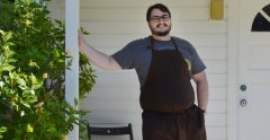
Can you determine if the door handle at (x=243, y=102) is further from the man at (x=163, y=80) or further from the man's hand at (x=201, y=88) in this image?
the man at (x=163, y=80)

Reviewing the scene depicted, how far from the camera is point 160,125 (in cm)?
477

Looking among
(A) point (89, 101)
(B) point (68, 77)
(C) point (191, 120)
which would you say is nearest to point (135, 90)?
(A) point (89, 101)

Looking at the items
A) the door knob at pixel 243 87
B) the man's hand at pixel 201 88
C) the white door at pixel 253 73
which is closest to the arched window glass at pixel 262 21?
the white door at pixel 253 73

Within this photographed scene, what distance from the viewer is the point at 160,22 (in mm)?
4836

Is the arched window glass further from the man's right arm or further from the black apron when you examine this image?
the man's right arm

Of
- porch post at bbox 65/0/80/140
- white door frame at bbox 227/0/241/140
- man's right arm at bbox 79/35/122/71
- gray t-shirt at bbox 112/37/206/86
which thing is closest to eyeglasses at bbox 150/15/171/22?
gray t-shirt at bbox 112/37/206/86

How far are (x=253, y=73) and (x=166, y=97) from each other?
6.91ft

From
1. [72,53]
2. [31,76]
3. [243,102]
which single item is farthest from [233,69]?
[31,76]

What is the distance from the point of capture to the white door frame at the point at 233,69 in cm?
657

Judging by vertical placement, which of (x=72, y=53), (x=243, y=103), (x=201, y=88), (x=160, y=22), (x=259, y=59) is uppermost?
(x=160, y=22)

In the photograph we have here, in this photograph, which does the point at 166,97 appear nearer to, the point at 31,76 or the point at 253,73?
the point at 31,76

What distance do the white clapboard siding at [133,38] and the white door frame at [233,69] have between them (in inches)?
1.7

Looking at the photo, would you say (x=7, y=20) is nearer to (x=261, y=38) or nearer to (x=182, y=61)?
(x=182, y=61)

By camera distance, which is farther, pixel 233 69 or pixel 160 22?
pixel 233 69
